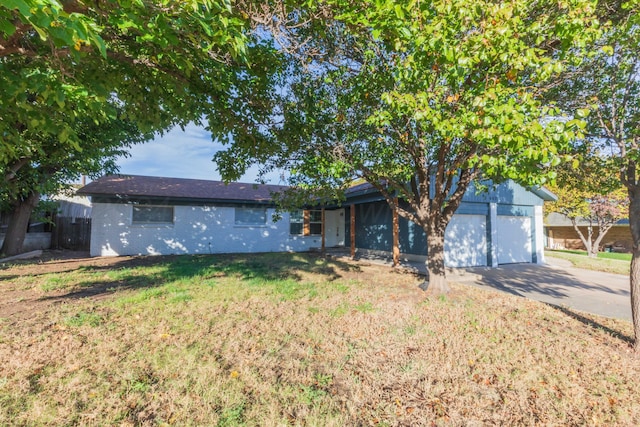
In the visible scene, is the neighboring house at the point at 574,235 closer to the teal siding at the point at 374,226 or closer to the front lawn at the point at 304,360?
the teal siding at the point at 374,226

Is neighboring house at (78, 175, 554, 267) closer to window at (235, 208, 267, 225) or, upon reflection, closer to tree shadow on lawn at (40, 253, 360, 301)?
window at (235, 208, 267, 225)

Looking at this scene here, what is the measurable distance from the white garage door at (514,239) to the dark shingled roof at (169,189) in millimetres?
9537

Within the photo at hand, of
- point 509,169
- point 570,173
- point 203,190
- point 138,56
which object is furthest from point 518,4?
point 203,190

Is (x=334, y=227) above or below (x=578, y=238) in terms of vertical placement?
above

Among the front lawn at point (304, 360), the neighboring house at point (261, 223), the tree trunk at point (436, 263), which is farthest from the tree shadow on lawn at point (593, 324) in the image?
the neighboring house at point (261, 223)

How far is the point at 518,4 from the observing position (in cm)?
345

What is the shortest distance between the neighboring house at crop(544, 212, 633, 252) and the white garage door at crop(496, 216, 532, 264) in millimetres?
12504

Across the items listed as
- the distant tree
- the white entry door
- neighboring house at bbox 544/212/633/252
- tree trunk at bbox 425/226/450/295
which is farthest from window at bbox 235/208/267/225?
neighboring house at bbox 544/212/633/252

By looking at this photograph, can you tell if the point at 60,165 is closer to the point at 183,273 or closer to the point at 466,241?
the point at 183,273

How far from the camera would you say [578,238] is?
23953mm

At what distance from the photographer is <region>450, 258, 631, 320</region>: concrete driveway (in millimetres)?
6301

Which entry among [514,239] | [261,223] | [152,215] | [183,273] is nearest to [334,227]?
[261,223]

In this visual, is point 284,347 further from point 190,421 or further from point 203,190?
point 203,190

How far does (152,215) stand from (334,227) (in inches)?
377
